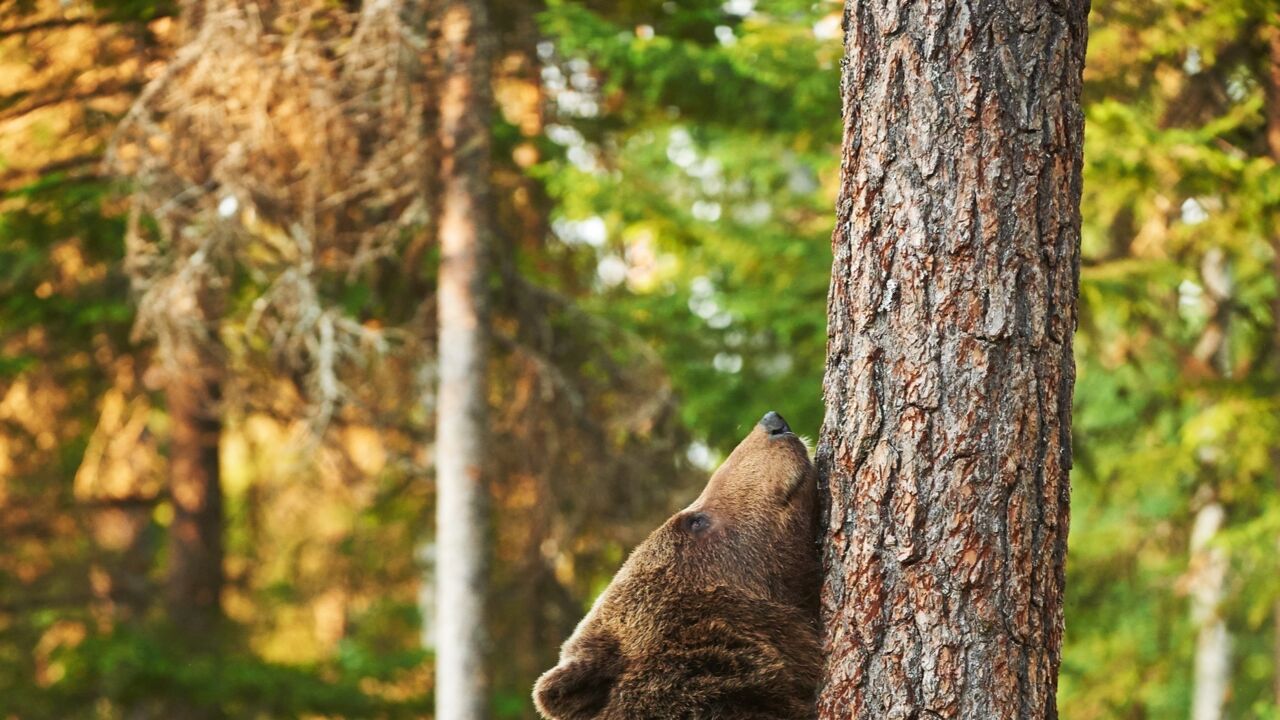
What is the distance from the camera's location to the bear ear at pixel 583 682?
359 cm

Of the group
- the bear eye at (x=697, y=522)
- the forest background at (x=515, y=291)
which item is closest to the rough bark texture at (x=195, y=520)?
the forest background at (x=515, y=291)

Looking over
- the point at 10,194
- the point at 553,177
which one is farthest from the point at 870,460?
the point at 10,194

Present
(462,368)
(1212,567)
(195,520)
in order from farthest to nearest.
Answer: (195,520) → (1212,567) → (462,368)

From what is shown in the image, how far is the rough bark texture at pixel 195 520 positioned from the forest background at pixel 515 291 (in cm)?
7

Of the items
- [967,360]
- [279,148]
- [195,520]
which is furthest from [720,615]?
[195,520]

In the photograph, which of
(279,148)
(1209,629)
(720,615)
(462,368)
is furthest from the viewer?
(1209,629)

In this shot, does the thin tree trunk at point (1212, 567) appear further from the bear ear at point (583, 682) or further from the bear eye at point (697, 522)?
the bear ear at point (583, 682)

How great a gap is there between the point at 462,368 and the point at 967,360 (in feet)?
19.5

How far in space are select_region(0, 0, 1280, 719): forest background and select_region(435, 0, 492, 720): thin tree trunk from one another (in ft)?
0.88

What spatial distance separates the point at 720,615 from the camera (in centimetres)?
359

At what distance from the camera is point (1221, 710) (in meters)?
12.0

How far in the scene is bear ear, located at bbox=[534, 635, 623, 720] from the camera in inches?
141

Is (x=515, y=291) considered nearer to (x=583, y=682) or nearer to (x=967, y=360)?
(x=583, y=682)

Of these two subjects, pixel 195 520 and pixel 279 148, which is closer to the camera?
pixel 279 148
